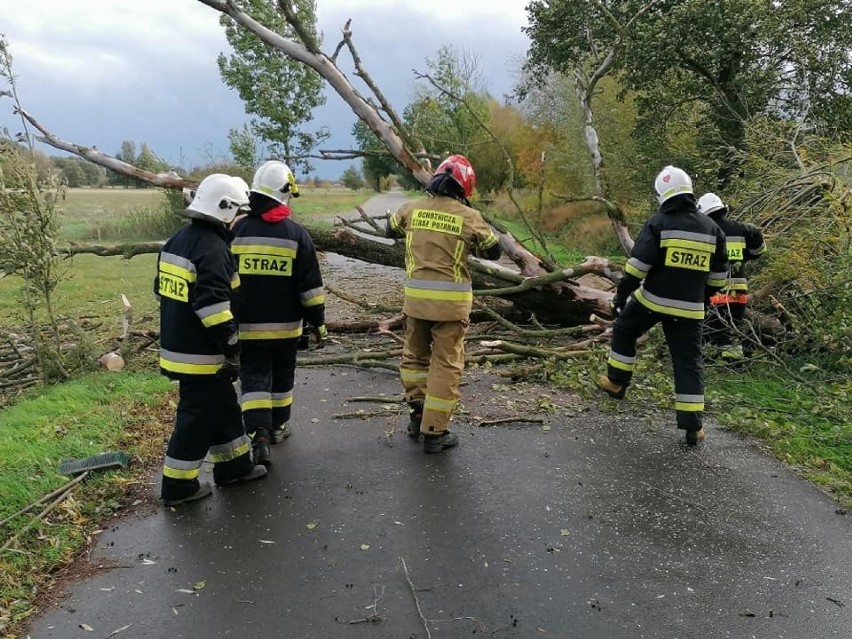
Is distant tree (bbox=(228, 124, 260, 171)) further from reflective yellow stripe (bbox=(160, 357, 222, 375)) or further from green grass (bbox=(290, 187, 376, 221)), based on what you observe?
reflective yellow stripe (bbox=(160, 357, 222, 375))

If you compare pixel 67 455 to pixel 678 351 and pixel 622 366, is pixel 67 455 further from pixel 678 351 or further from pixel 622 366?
pixel 678 351

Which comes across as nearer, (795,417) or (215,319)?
(215,319)

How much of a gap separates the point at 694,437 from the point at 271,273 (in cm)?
314

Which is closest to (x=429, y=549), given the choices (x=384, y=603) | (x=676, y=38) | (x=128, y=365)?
(x=384, y=603)

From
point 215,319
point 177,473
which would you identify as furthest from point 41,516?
point 215,319

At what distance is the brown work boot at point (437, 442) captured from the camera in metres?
4.15

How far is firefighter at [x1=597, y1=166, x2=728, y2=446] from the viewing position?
436 centimetres

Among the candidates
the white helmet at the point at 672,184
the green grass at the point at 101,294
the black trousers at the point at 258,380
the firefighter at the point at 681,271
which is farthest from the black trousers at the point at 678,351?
the green grass at the point at 101,294

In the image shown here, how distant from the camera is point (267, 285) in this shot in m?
3.93

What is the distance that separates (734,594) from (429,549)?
4.59 feet

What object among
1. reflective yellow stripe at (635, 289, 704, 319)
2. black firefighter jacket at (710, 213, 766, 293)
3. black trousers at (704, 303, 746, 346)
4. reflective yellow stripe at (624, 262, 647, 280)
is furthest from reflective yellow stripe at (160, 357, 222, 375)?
black firefighter jacket at (710, 213, 766, 293)

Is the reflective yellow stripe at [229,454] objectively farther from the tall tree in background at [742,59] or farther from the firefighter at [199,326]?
the tall tree in background at [742,59]

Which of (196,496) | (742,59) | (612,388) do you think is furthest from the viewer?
(742,59)

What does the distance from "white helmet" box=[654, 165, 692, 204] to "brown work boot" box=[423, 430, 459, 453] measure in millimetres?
2364
